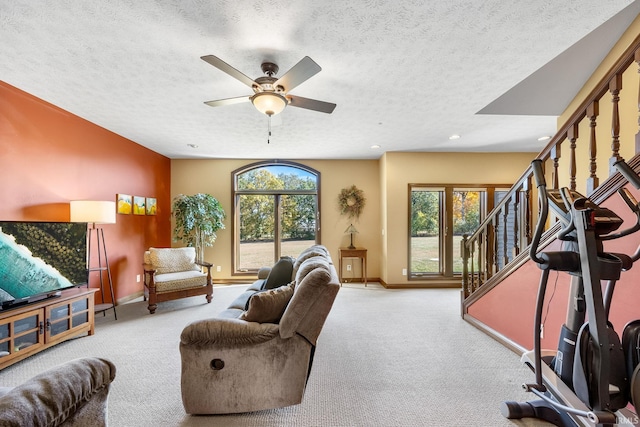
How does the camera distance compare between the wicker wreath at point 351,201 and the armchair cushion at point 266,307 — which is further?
the wicker wreath at point 351,201

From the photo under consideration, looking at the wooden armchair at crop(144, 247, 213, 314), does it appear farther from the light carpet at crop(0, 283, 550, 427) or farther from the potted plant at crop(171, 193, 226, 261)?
the potted plant at crop(171, 193, 226, 261)

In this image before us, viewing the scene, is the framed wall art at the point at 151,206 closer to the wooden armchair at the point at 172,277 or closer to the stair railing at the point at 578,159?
the wooden armchair at the point at 172,277

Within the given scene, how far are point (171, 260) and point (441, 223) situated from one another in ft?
15.8

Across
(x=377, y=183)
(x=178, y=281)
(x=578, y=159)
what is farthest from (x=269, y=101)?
(x=377, y=183)

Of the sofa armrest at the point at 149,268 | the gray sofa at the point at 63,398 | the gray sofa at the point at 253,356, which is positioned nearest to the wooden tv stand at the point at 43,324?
the sofa armrest at the point at 149,268

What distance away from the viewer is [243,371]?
1727 mm

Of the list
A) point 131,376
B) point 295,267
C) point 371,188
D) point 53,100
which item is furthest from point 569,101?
point 53,100

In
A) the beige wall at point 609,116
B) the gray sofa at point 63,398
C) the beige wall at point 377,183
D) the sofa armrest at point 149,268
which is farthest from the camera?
the beige wall at point 377,183

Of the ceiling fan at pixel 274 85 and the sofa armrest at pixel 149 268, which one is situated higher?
the ceiling fan at pixel 274 85

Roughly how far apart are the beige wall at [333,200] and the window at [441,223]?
0.76 metres

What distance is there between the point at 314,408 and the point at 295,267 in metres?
1.34

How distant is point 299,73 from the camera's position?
1928mm

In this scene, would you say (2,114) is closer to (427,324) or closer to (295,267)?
(295,267)

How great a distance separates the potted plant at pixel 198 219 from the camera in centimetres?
473
